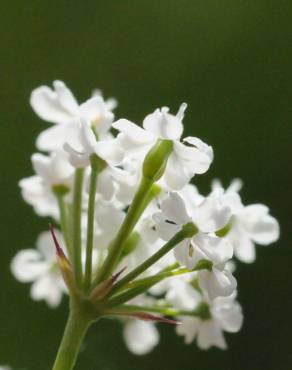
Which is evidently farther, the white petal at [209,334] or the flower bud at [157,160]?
the white petal at [209,334]

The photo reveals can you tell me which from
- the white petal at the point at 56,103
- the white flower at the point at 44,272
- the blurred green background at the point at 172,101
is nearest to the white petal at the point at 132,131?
the white petal at the point at 56,103

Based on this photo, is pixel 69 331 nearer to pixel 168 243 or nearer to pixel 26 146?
pixel 168 243

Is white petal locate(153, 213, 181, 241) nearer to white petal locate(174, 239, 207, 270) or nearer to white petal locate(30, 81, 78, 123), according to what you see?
white petal locate(174, 239, 207, 270)

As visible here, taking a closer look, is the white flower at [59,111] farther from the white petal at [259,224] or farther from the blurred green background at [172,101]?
the blurred green background at [172,101]

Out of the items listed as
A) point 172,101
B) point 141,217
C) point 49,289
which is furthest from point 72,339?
point 172,101

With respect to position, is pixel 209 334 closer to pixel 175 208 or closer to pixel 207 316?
pixel 207 316

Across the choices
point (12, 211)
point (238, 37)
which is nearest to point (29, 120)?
point (12, 211)
